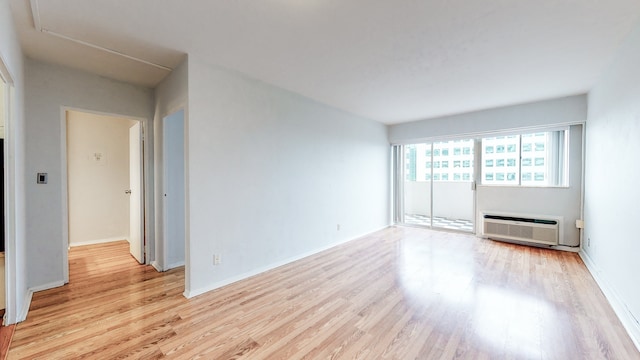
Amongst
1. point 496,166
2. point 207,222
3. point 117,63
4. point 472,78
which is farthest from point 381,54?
point 496,166

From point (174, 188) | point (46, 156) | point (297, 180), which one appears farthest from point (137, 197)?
point (297, 180)

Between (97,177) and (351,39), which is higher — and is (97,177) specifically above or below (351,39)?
below

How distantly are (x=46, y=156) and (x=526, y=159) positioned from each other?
7.02 metres

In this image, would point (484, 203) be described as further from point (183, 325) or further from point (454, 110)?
point (183, 325)

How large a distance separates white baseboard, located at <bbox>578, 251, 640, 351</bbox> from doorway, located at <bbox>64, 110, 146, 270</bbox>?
5895 mm

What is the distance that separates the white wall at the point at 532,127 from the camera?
404 cm

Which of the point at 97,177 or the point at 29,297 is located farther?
the point at 97,177

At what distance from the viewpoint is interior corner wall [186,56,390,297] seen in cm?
269

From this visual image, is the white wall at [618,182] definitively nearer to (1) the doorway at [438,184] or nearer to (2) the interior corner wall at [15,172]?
(1) the doorway at [438,184]

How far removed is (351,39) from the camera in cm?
230

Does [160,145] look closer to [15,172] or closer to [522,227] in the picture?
[15,172]

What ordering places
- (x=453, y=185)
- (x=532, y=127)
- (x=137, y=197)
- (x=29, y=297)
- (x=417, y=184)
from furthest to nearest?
(x=417, y=184), (x=453, y=185), (x=532, y=127), (x=137, y=197), (x=29, y=297)

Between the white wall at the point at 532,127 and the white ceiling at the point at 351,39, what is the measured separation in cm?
63

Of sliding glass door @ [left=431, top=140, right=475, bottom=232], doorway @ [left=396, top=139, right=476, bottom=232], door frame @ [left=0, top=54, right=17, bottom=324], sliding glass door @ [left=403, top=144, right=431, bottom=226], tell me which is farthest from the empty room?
sliding glass door @ [left=403, top=144, right=431, bottom=226]
